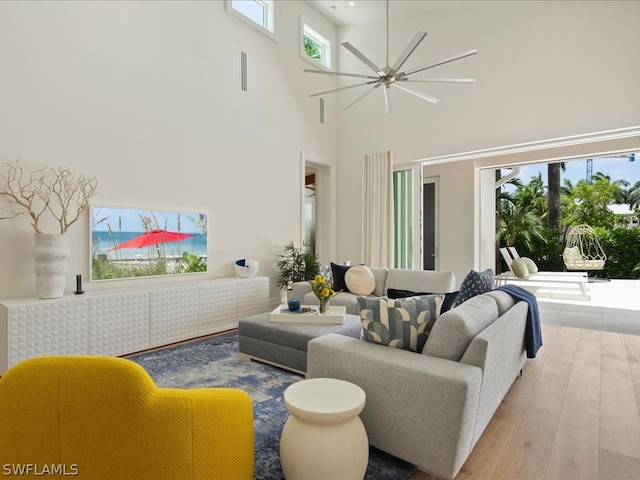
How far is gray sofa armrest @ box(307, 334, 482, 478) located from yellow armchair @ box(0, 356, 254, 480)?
3.17 ft

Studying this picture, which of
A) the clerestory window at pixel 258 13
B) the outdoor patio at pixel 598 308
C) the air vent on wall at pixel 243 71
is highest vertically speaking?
the clerestory window at pixel 258 13

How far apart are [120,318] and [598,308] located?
21.9ft

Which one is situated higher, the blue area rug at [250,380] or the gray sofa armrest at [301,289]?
the gray sofa armrest at [301,289]

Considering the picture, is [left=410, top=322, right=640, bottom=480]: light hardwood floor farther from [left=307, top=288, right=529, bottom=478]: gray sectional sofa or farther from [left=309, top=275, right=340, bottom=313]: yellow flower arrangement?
[left=309, top=275, right=340, bottom=313]: yellow flower arrangement

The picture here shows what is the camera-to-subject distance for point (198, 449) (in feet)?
4.19

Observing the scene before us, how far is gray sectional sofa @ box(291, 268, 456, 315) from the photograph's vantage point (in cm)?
420

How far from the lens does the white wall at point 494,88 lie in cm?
436

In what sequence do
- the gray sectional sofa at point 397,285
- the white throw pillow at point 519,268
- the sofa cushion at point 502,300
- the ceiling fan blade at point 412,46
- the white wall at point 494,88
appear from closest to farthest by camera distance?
1. the sofa cushion at point 502,300
2. the ceiling fan blade at point 412,46
3. the gray sectional sofa at point 397,285
4. the white wall at point 494,88
5. the white throw pillow at point 519,268

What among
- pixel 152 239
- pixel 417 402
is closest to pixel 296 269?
pixel 152 239

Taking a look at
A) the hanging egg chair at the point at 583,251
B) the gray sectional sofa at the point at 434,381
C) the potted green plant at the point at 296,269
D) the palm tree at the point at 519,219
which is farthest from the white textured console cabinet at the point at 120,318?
the palm tree at the point at 519,219

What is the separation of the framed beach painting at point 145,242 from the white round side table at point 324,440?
2955 millimetres

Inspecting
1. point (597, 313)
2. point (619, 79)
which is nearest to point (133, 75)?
point (619, 79)

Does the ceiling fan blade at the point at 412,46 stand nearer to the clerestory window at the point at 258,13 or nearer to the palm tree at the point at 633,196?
the clerestory window at the point at 258,13

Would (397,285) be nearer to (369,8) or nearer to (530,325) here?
(530,325)
